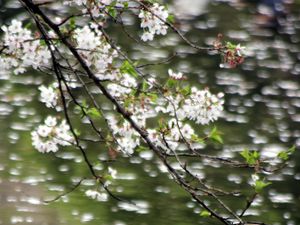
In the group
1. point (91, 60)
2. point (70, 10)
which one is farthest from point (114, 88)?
point (70, 10)

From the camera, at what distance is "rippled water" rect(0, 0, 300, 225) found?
53.1 feet

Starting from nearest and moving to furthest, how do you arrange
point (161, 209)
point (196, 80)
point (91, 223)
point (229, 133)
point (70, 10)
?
point (91, 223), point (161, 209), point (229, 133), point (196, 80), point (70, 10)

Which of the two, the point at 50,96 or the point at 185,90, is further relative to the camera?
the point at 50,96

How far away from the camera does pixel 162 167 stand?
1866 centimetres

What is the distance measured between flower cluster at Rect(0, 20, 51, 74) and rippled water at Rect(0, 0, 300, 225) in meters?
8.56

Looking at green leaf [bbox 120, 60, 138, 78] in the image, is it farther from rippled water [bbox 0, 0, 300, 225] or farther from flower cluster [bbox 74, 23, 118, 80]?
rippled water [bbox 0, 0, 300, 225]

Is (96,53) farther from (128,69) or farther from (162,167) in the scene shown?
(162,167)

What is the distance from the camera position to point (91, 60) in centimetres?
661

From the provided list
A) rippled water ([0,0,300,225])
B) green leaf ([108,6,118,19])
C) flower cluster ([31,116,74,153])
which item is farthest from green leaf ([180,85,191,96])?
rippled water ([0,0,300,225])

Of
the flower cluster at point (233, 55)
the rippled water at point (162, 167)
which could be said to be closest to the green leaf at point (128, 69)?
the flower cluster at point (233, 55)

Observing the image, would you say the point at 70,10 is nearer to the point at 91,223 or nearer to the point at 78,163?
the point at 78,163

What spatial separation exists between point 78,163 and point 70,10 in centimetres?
1416

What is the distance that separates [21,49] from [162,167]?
12226 millimetres

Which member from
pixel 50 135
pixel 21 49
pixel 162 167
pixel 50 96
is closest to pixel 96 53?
pixel 21 49
